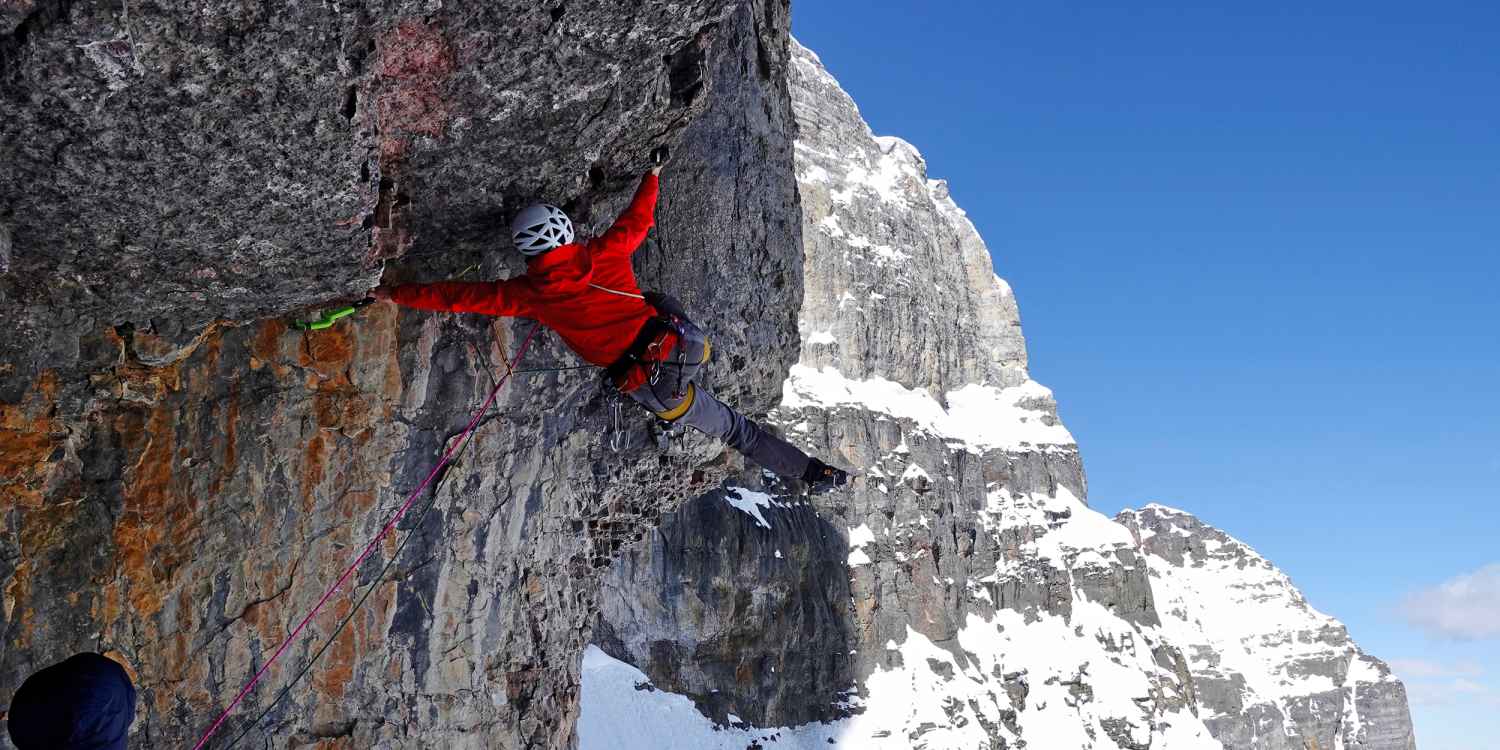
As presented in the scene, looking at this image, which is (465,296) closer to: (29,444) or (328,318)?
(328,318)

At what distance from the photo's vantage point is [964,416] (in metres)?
110

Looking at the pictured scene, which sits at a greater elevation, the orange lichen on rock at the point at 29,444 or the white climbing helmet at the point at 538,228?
the white climbing helmet at the point at 538,228

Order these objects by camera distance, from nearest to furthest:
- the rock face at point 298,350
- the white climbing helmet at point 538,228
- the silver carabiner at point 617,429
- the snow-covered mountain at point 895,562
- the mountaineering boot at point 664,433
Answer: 1. the rock face at point 298,350
2. the white climbing helmet at point 538,228
3. the silver carabiner at point 617,429
4. the mountaineering boot at point 664,433
5. the snow-covered mountain at point 895,562

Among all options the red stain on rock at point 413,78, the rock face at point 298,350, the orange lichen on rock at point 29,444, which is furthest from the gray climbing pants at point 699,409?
the orange lichen on rock at point 29,444

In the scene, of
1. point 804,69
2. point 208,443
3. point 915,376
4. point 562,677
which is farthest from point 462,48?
point 804,69

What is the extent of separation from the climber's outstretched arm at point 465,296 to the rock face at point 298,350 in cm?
24

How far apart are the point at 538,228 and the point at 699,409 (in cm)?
271

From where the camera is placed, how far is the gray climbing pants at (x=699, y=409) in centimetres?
787

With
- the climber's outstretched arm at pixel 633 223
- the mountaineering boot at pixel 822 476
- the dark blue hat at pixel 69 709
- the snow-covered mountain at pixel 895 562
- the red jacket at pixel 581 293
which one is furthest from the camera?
the snow-covered mountain at pixel 895 562

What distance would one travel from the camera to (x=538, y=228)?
636 centimetres

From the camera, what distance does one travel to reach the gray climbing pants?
7871 millimetres

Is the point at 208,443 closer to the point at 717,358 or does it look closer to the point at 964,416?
the point at 717,358

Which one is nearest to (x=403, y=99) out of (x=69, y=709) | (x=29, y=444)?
(x=29, y=444)

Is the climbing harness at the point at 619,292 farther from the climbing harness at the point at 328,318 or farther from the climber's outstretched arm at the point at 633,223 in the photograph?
the climbing harness at the point at 328,318
